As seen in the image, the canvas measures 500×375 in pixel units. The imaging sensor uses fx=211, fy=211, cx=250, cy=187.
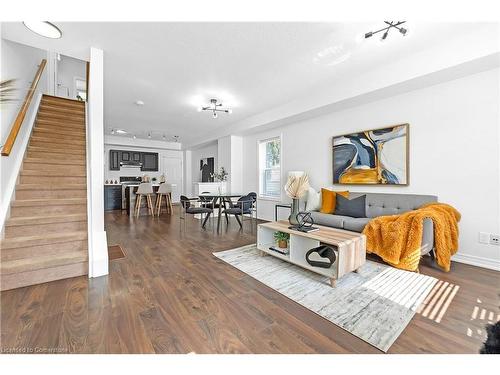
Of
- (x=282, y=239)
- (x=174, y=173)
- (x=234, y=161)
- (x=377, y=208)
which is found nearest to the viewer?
(x=282, y=239)

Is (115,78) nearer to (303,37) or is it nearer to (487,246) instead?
(303,37)

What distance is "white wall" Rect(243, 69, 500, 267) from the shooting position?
2.51 meters

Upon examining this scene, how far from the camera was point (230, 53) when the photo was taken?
2588 mm

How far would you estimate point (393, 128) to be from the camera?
3213mm

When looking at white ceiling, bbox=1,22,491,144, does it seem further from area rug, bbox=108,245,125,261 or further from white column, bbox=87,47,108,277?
area rug, bbox=108,245,125,261

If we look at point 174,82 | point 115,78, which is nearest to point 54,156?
point 115,78

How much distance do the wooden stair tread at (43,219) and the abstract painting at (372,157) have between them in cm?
405

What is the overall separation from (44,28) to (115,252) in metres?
2.69

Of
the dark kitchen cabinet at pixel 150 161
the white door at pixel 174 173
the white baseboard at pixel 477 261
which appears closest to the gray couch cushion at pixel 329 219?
the white baseboard at pixel 477 261

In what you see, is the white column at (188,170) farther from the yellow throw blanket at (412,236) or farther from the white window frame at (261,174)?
the yellow throw blanket at (412,236)

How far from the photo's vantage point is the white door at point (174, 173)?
29.7 ft

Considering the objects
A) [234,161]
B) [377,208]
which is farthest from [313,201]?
[234,161]

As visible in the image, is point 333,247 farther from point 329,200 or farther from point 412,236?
point 329,200

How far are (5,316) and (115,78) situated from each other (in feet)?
10.3
